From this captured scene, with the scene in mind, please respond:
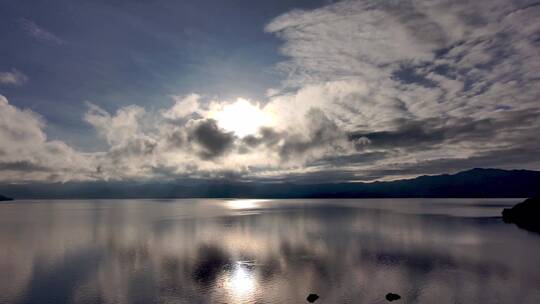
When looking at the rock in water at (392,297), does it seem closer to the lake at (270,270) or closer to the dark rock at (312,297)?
the lake at (270,270)

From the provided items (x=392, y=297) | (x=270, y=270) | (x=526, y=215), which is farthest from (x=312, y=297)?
(x=526, y=215)

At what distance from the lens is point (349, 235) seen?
121 metres

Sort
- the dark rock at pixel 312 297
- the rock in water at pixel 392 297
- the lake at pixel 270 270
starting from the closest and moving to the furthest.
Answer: the dark rock at pixel 312 297
the rock in water at pixel 392 297
the lake at pixel 270 270

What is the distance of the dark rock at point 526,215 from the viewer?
516ft

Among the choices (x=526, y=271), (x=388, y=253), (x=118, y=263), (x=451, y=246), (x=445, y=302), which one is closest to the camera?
(x=445, y=302)

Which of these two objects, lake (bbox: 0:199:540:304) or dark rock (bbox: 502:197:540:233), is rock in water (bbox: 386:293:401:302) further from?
dark rock (bbox: 502:197:540:233)

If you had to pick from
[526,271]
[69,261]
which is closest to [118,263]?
[69,261]

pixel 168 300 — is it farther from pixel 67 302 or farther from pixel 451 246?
pixel 451 246

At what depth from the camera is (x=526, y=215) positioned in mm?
165625

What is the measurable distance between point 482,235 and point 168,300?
117 m

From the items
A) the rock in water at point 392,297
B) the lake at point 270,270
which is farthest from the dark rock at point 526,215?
the rock in water at point 392,297

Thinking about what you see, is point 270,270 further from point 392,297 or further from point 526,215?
point 526,215

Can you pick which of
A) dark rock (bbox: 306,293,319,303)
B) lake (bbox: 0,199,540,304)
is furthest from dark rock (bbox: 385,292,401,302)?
dark rock (bbox: 306,293,319,303)

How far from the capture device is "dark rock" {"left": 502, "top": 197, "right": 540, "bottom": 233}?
157225mm
